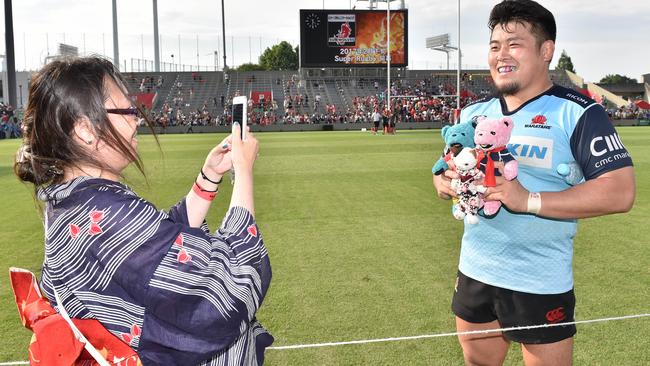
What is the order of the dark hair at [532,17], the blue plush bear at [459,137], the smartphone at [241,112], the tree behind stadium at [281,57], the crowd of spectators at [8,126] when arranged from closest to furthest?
the smartphone at [241,112], the dark hair at [532,17], the blue plush bear at [459,137], the crowd of spectators at [8,126], the tree behind stadium at [281,57]

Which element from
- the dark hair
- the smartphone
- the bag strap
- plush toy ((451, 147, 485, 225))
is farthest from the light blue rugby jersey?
the bag strap

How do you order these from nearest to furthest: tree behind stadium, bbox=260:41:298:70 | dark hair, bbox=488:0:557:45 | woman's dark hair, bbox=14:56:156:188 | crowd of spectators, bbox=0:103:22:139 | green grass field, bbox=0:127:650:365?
woman's dark hair, bbox=14:56:156:188
dark hair, bbox=488:0:557:45
green grass field, bbox=0:127:650:365
crowd of spectators, bbox=0:103:22:139
tree behind stadium, bbox=260:41:298:70

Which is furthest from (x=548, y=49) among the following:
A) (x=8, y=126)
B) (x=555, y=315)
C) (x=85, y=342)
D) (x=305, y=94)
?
(x=305, y=94)

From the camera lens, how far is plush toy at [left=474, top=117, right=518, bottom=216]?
2.38m

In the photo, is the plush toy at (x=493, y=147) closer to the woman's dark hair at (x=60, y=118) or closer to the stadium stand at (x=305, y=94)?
the woman's dark hair at (x=60, y=118)

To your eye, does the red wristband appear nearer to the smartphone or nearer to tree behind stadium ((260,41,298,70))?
the smartphone

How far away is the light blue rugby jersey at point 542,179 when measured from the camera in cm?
233

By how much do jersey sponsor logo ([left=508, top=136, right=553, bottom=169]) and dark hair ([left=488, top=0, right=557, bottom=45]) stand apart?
439mm

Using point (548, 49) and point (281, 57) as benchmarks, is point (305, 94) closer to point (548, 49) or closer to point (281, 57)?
point (548, 49)

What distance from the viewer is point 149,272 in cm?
128

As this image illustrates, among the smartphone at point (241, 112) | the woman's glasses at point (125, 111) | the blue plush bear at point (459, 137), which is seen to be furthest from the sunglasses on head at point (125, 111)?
the blue plush bear at point (459, 137)

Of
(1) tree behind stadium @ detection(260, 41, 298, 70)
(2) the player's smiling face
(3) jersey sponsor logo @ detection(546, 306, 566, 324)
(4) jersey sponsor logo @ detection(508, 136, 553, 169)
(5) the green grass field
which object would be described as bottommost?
(5) the green grass field

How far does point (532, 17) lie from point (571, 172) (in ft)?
2.28

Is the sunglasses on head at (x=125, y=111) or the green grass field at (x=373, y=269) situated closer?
Answer: the sunglasses on head at (x=125, y=111)
